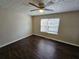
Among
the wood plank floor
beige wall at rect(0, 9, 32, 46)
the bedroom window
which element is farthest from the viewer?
the bedroom window

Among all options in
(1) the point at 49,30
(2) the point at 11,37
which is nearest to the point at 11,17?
(2) the point at 11,37

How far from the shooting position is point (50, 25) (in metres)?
5.01

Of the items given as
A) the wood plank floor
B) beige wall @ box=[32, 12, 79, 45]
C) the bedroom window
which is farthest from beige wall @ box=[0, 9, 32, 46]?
beige wall @ box=[32, 12, 79, 45]

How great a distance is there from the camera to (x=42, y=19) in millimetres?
5531

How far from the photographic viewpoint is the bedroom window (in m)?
4.55

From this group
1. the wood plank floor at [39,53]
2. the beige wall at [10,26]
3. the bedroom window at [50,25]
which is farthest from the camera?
the bedroom window at [50,25]

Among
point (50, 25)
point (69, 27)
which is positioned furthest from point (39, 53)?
point (50, 25)

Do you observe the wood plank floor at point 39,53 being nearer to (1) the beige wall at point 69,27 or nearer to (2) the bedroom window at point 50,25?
(1) the beige wall at point 69,27

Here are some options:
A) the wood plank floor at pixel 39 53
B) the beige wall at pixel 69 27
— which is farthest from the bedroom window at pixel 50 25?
the wood plank floor at pixel 39 53

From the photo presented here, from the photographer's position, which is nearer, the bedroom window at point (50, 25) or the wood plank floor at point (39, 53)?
the wood plank floor at point (39, 53)

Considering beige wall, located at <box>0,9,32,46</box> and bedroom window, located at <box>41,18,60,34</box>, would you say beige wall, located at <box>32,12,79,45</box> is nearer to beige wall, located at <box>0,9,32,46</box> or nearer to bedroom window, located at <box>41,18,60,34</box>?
bedroom window, located at <box>41,18,60,34</box>

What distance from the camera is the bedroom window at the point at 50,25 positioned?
455 centimetres

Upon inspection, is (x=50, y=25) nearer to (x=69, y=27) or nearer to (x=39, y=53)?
(x=69, y=27)

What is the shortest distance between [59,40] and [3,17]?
3902 mm
